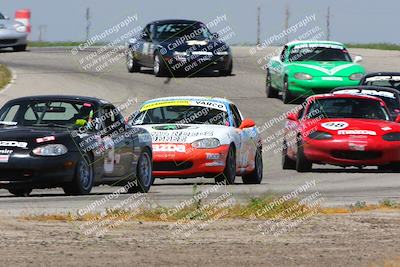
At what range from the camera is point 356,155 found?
22484 millimetres

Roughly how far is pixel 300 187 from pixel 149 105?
303 centimetres

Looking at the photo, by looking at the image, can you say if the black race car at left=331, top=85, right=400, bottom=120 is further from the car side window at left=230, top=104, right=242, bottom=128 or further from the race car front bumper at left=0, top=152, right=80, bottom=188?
the race car front bumper at left=0, top=152, right=80, bottom=188

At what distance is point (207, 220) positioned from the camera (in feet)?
43.0

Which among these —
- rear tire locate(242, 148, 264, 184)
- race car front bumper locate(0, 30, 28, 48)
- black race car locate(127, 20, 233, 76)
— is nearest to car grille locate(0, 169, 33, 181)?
rear tire locate(242, 148, 264, 184)

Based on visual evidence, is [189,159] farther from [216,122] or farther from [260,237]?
[260,237]

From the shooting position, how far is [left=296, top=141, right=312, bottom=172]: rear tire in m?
22.6

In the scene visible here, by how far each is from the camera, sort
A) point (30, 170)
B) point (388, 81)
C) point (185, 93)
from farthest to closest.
Answer: 1. point (185, 93)
2. point (388, 81)
3. point (30, 170)

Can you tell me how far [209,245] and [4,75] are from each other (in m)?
26.2

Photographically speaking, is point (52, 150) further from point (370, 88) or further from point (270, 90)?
point (270, 90)

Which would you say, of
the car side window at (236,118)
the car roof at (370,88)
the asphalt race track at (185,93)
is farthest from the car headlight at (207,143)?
the car roof at (370,88)

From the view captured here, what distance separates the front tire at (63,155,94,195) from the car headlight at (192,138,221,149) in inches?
119

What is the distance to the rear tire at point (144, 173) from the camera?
1801 centimetres

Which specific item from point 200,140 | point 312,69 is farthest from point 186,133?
point 312,69

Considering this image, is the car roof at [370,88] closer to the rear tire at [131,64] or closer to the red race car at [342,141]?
the red race car at [342,141]
